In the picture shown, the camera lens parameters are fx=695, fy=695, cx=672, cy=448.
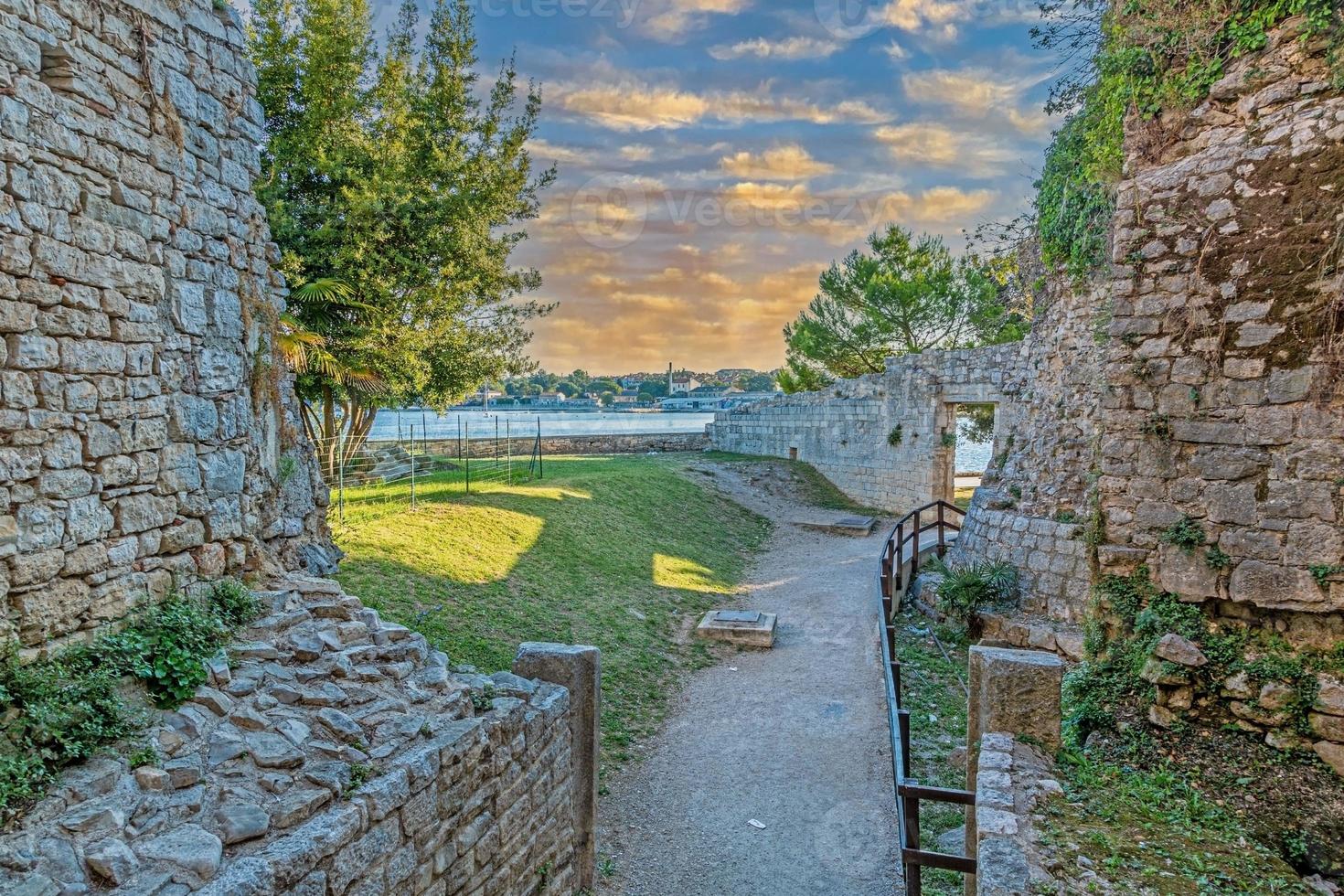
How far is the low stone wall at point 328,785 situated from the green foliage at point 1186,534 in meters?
3.90

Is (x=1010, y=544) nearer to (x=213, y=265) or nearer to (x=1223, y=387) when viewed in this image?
(x=1223, y=387)

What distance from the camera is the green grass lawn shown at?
6.72 metres

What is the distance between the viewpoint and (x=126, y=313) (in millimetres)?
3432

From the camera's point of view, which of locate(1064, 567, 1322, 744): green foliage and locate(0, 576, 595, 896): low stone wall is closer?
locate(0, 576, 595, 896): low stone wall

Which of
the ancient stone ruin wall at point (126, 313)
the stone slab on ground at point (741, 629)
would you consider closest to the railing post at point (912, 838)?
the ancient stone ruin wall at point (126, 313)

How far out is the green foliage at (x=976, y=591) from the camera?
28.8ft

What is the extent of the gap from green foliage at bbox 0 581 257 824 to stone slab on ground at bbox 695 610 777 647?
6040 mm

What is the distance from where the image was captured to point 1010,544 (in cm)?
908

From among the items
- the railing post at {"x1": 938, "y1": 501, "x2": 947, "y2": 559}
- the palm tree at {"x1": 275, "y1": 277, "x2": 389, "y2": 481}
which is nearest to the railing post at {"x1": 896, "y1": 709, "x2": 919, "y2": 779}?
the palm tree at {"x1": 275, "y1": 277, "x2": 389, "y2": 481}

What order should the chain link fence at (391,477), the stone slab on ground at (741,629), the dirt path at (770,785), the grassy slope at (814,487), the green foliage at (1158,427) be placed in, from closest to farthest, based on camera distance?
the green foliage at (1158,427) < the dirt path at (770,785) < the stone slab on ground at (741,629) < the chain link fence at (391,477) < the grassy slope at (814,487)

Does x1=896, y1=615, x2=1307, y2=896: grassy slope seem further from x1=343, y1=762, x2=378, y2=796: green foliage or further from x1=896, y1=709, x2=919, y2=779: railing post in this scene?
x1=343, y1=762, x2=378, y2=796: green foliage

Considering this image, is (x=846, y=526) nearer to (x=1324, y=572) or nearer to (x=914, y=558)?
(x=914, y=558)

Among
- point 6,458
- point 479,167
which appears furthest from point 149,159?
point 479,167

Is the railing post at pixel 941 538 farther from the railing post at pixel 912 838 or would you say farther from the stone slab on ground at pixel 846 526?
the railing post at pixel 912 838
